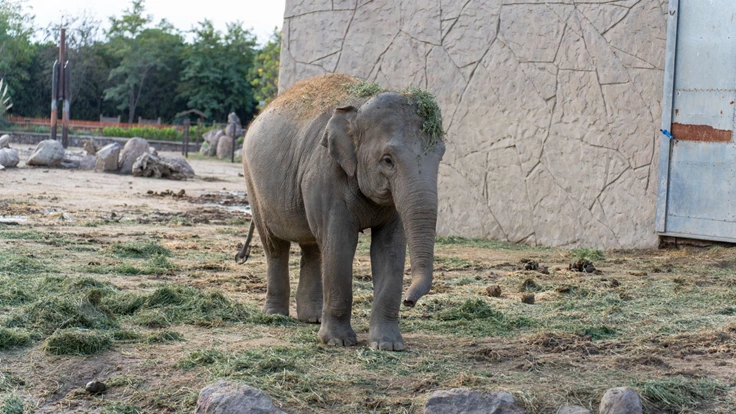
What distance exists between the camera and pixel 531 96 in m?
10.9

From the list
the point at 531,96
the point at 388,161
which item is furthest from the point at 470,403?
the point at 531,96

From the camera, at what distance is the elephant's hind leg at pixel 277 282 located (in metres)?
6.47

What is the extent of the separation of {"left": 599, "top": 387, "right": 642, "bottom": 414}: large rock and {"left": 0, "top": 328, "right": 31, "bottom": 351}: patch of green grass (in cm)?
313

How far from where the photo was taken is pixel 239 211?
570 inches

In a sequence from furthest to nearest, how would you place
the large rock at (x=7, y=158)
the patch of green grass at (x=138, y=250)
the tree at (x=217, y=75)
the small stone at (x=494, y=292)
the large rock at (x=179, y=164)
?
the tree at (x=217, y=75)
the large rock at (x=179, y=164)
the large rock at (x=7, y=158)
the patch of green grass at (x=138, y=250)
the small stone at (x=494, y=292)

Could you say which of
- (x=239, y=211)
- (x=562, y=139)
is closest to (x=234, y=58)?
(x=239, y=211)

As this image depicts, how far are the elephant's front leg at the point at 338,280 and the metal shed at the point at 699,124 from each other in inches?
210

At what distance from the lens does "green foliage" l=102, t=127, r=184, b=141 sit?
135ft

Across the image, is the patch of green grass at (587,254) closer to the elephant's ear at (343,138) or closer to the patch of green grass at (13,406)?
the elephant's ear at (343,138)

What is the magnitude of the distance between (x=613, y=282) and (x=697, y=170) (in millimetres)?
2329

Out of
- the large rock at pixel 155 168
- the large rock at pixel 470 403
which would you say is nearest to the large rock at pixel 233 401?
the large rock at pixel 470 403

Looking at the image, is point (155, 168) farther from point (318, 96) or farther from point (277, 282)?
point (318, 96)

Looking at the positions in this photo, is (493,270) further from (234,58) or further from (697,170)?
(234,58)

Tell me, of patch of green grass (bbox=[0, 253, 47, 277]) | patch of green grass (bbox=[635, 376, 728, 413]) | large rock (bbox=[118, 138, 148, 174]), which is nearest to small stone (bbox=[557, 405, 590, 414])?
patch of green grass (bbox=[635, 376, 728, 413])
